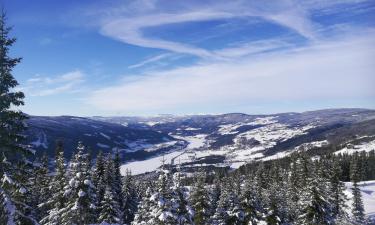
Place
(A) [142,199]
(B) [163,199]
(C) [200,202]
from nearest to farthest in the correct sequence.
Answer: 1. (B) [163,199]
2. (C) [200,202]
3. (A) [142,199]

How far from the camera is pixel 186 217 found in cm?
3919

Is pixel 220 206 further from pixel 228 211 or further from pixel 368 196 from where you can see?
pixel 368 196

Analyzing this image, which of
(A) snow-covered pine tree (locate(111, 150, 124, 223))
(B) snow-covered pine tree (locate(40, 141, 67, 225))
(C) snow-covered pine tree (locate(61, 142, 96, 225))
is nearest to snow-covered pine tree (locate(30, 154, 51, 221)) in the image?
(A) snow-covered pine tree (locate(111, 150, 124, 223))

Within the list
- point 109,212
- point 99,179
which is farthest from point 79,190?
point 99,179

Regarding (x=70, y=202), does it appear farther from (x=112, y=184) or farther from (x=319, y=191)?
(x=319, y=191)

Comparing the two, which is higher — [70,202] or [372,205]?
[70,202]

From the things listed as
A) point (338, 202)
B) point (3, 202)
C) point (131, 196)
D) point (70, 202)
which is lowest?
point (338, 202)

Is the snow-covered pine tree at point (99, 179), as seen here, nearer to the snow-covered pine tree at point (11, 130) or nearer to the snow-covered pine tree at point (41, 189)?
the snow-covered pine tree at point (41, 189)

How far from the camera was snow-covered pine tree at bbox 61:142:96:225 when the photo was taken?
3288 centimetres

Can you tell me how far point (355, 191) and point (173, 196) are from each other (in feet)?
237

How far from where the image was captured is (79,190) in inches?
1300

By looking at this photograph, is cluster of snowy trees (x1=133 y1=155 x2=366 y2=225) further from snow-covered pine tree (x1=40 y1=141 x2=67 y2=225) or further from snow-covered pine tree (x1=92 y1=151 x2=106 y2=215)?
snow-covered pine tree (x1=40 y1=141 x2=67 y2=225)

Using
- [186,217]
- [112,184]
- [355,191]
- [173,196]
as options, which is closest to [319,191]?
[186,217]

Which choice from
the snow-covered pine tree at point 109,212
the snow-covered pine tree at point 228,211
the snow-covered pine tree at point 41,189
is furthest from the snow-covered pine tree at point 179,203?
the snow-covered pine tree at point 41,189
